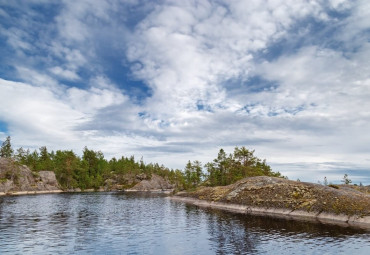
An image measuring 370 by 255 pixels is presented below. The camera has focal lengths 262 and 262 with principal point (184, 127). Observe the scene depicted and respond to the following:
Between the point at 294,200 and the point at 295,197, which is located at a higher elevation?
the point at 295,197

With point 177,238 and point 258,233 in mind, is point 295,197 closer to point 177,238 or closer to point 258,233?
point 258,233

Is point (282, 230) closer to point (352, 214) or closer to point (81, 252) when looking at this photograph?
point (352, 214)

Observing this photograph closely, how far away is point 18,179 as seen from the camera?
157 m

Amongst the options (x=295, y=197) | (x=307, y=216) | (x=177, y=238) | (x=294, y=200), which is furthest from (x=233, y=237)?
(x=295, y=197)

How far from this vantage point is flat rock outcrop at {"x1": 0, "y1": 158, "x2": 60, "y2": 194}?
5854 inches

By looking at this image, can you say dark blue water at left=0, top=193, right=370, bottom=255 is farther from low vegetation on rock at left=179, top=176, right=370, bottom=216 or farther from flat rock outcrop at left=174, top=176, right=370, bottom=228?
low vegetation on rock at left=179, top=176, right=370, bottom=216

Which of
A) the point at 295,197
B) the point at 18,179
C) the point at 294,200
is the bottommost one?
the point at 294,200

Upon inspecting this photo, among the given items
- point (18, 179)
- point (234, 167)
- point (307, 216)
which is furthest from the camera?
point (18, 179)

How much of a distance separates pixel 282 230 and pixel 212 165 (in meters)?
96.4

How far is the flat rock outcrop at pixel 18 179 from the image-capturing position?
148688 millimetres

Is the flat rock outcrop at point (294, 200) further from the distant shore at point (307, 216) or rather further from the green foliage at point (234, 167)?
the green foliage at point (234, 167)

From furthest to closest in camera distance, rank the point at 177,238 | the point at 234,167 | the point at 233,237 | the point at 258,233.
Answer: the point at 234,167 < the point at 258,233 < the point at 233,237 < the point at 177,238

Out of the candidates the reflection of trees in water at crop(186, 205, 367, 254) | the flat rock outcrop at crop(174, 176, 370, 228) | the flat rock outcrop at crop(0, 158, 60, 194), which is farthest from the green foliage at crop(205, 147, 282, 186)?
the flat rock outcrop at crop(0, 158, 60, 194)

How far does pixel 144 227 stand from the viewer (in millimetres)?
48531
